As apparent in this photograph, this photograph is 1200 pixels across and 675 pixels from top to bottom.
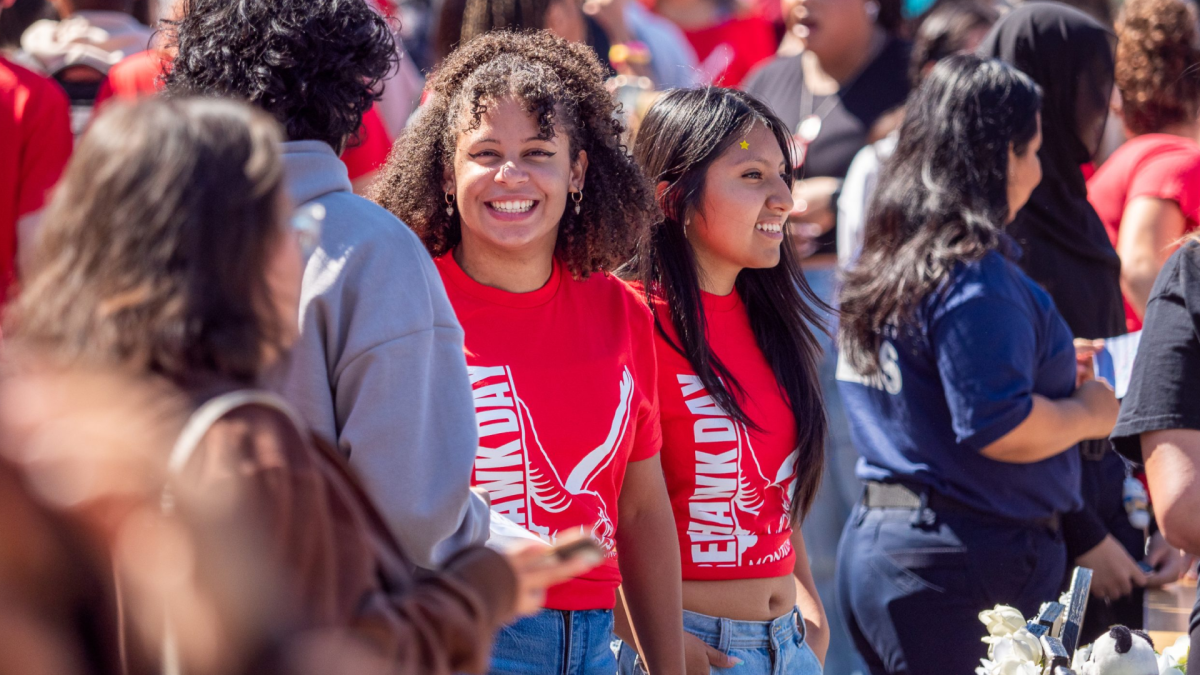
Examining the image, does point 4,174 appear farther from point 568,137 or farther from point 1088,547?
point 1088,547

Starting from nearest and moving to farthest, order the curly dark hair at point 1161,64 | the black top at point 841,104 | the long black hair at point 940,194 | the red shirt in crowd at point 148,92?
1. the long black hair at point 940,194
2. the red shirt in crowd at point 148,92
3. the curly dark hair at point 1161,64
4. the black top at point 841,104

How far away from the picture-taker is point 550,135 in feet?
7.99

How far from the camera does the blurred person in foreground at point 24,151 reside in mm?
3086

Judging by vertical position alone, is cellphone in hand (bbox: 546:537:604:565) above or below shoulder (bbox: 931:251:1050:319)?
above

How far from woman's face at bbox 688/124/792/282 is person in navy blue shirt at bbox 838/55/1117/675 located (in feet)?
1.77

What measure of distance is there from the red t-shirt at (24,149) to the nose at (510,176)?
4.59 feet

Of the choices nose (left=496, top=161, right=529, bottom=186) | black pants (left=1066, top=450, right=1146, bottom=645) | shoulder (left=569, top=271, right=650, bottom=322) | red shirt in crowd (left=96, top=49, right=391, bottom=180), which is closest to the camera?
nose (left=496, top=161, right=529, bottom=186)

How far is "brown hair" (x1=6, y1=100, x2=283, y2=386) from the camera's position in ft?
4.05

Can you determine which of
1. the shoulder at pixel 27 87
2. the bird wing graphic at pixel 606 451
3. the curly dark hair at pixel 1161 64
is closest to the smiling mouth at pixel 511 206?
the bird wing graphic at pixel 606 451

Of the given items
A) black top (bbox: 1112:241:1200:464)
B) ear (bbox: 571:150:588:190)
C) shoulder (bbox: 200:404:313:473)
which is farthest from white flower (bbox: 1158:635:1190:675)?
shoulder (bbox: 200:404:313:473)

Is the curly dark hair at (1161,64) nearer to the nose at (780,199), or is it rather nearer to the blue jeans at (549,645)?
the nose at (780,199)

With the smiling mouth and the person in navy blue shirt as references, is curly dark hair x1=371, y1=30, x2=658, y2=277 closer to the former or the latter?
the smiling mouth

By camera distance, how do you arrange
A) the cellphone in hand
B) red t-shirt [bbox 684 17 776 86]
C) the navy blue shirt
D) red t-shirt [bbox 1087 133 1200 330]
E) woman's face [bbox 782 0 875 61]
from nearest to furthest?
1. the cellphone in hand
2. the navy blue shirt
3. red t-shirt [bbox 1087 133 1200 330]
4. woman's face [bbox 782 0 875 61]
5. red t-shirt [bbox 684 17 776 86]

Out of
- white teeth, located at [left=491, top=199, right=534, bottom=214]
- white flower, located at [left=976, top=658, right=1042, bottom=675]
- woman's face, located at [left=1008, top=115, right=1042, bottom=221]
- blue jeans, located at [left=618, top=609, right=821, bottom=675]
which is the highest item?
white teeth, located at [left=491, top=199, right=534, bottom=214]
